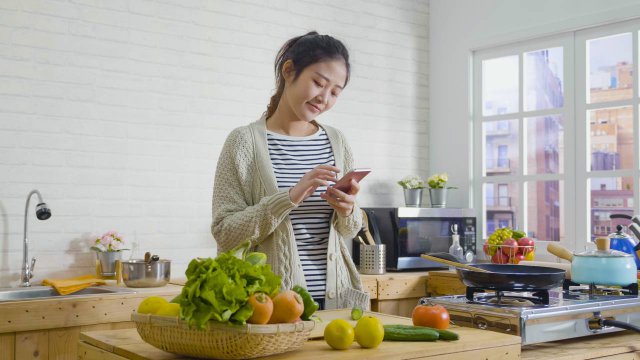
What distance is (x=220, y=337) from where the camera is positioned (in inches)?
63.4

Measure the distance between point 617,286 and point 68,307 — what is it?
7.45ft

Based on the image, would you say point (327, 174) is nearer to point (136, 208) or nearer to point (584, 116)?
point (136, 208)

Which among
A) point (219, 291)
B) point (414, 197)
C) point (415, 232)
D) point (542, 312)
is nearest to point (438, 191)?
point (414, 197)

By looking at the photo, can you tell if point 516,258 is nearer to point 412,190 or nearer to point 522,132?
point 412,190

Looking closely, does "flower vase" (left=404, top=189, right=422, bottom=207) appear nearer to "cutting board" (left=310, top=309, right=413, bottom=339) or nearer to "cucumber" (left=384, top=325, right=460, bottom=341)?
"cutting board" (left=310, top=309, right=413, bottom=339)

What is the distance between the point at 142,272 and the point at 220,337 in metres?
2.19

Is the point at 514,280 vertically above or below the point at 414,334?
above

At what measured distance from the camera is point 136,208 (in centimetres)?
427

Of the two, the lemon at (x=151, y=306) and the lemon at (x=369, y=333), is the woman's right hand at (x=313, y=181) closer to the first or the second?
the lemon at (x=369, y=333)

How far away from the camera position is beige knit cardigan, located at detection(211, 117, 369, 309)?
2.33 m

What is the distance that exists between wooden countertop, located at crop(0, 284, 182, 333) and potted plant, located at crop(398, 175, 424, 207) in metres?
2.16

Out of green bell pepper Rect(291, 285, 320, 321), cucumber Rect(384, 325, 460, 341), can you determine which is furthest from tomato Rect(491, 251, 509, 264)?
green bell pepper Rect(291, 285, 320, 321)

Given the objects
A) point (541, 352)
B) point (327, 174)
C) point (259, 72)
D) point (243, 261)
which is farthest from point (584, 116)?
point (243, 261)

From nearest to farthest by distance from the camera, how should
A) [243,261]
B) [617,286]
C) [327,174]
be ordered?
1. [243,261]
2. [327,174]
3. [617,286]
